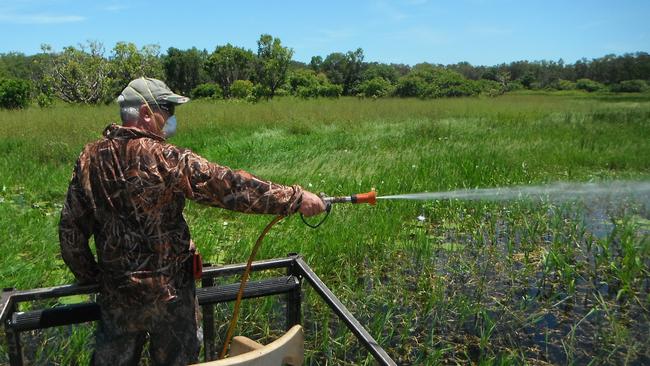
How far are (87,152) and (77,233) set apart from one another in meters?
0.30

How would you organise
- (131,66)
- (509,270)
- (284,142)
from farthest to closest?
1. (131,66)
2. (284,142)
3. (509,270)

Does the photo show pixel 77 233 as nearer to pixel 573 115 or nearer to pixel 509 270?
pixel 509 270

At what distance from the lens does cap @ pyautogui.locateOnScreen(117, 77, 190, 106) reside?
1866 mm

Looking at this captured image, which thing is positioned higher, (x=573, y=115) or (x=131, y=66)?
(x=131, y=66)

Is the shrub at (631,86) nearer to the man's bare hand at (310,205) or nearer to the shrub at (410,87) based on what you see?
the shrub at (410,87)

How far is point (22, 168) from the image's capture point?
7.12 meters

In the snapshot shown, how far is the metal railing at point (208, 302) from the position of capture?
1.78m

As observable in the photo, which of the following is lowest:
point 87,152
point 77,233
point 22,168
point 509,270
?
point 509,270

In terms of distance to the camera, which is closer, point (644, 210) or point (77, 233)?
point (77, 233)

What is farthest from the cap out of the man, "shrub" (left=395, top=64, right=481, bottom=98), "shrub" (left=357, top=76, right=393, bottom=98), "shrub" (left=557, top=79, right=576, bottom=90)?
"shrub" (left=357, top=76, right=393, bottom=98)

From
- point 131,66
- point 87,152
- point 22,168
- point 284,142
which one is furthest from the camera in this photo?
point 131,66


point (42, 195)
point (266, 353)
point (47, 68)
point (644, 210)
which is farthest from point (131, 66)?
point (266, 353)

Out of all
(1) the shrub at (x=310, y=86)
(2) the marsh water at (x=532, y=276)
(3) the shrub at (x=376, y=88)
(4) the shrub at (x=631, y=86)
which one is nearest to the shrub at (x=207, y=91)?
(1) the shrub at (x=310, y=86)

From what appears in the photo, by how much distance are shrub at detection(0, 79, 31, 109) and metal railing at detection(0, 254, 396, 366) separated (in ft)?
102
